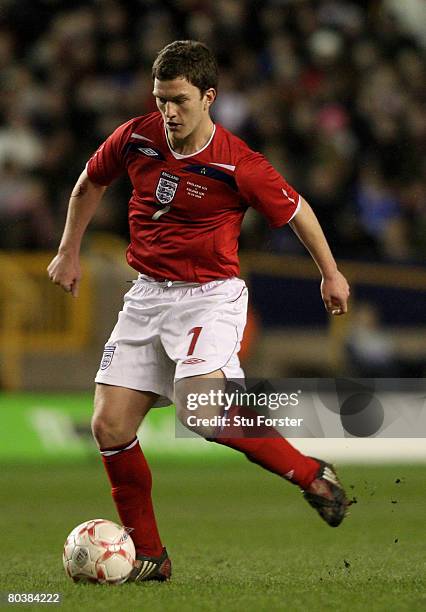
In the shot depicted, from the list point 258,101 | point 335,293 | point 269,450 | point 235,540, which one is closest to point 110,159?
point 335,293

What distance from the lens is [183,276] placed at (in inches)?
213

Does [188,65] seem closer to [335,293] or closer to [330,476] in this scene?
[335,293]

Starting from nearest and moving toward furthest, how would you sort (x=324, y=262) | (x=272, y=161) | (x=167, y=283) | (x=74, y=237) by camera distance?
(x=324, y=262), (x=167, y=283), (x=74, y=237), (x=272, y=161)

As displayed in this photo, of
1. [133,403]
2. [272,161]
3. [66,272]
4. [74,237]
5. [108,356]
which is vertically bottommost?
[272,161]

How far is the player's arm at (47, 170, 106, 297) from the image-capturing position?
18.5 feet

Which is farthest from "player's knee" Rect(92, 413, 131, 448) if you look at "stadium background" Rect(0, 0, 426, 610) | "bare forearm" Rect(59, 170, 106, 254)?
"stadium background" Rect(0, 0, 426, 610)

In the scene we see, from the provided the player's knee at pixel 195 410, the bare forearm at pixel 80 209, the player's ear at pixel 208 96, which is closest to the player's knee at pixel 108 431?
the player's knee at pixel 195 410

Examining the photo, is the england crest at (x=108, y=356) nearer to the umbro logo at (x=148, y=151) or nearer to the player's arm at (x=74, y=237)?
the player's arm at (x=74, y=237)

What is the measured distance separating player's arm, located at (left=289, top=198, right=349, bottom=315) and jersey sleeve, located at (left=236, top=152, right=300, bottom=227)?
0.06 m

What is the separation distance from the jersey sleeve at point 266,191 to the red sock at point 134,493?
1.06m

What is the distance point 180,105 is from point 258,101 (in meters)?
9.19

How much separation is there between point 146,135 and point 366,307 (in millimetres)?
7539

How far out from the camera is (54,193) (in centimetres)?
1386

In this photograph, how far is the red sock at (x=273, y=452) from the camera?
527cm
